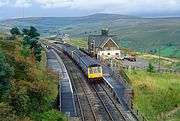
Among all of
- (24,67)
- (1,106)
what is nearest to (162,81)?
(24,67)

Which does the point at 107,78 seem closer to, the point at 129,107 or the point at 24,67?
the point at 129,107

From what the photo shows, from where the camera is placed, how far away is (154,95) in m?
46.3

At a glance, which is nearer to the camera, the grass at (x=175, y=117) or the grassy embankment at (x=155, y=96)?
the grass at (x=175, y=117)

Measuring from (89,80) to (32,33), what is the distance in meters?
11.5

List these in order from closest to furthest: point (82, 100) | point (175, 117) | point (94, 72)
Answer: point (175, 117) < point (82, 100) < point (94, 72)

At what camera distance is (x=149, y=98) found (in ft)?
149

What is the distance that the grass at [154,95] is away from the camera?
42625 millimetres

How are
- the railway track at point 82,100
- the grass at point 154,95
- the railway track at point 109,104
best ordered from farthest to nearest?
the grass at point 154,95 → the railway track at point 82,100 → the railway track at point 109,104

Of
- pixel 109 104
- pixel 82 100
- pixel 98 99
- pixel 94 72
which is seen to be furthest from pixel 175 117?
pixel 94 72

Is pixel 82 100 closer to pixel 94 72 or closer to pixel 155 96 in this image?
pixel 155 96

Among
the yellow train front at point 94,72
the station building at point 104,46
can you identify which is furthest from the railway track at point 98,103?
the station building at point 104,46

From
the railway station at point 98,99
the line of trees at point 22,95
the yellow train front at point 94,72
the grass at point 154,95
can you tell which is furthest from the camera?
the yellow train front at point 94,72

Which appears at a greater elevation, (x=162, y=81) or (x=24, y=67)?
(x=24, y=67)

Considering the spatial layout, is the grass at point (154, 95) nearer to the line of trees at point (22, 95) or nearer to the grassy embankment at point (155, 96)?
the grassy embankment at point (155, 96)
